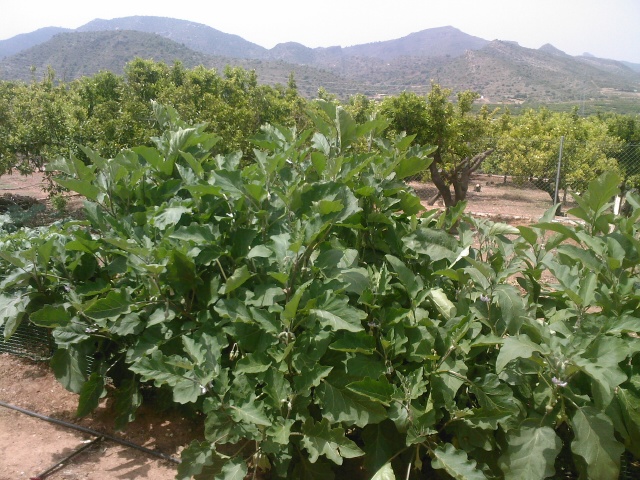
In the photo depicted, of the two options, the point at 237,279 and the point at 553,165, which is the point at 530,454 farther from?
the point at 553,165

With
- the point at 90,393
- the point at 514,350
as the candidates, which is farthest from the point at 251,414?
the point at 90,393

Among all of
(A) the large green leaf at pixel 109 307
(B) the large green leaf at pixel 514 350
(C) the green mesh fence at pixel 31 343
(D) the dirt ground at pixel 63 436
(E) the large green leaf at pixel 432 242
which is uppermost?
(E) the large green leaf at pixel 432 242

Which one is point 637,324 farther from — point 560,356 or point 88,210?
point 88,210

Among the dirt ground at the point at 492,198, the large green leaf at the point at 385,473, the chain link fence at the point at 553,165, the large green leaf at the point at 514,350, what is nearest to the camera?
the large green leaf at the point at 514,350

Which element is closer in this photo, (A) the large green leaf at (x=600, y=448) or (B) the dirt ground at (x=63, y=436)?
(A) the large green leaf at (x=600, y=448)

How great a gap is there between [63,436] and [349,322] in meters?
1.54

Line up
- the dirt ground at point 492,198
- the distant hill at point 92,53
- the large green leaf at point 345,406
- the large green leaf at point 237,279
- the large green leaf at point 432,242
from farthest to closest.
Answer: the distant hill at point 92,53
the dirt ground at point 492,198
the large green leaf at point 432,242
the large green leaf at point 237,279
the large green leaf at point 345,406

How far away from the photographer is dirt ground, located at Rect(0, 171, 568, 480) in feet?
6.71

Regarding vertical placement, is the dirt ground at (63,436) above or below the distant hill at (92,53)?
below

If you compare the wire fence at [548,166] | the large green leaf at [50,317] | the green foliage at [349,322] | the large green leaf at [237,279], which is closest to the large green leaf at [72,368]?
the green foliage at [349,322]

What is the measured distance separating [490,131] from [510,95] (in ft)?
293

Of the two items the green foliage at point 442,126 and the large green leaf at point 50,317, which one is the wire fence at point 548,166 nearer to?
the green foliage at point 442,126

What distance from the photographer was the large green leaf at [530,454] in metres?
1.50

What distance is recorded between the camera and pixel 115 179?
224 cm
